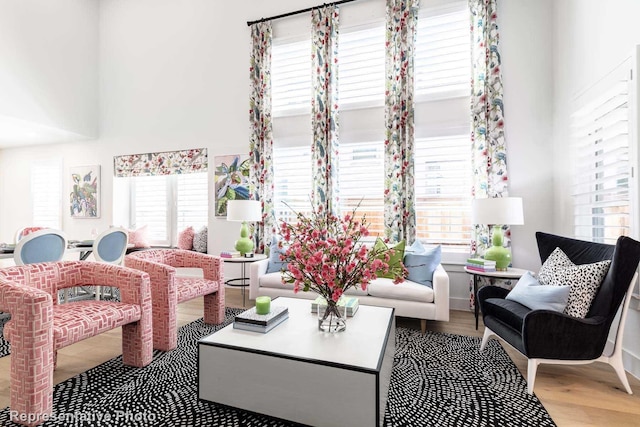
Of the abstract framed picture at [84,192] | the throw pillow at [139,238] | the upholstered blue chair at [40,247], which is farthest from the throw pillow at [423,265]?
the abstract framed picture at [84,192]

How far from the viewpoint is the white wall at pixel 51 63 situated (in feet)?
15.7

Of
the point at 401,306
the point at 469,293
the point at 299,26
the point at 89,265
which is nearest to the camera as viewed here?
the point at 89,265

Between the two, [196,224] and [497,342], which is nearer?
[497,342]

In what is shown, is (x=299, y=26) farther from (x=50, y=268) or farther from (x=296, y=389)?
(x=296, y=389)

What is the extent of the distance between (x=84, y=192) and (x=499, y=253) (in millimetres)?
6934

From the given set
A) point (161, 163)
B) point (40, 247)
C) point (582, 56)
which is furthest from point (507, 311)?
point (161, 163)

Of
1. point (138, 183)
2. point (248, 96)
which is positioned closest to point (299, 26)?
point (248, 96)

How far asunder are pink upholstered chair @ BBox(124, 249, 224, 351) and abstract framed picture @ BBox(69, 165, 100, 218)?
369 centimetres

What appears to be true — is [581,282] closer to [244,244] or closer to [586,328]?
[586,328]

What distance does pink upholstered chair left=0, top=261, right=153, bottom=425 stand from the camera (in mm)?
1673

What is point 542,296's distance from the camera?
7.11 feet

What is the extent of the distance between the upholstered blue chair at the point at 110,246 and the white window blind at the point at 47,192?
A: 3.23m

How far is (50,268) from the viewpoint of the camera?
2.27m

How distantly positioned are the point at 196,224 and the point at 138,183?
1515 millimetres
